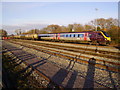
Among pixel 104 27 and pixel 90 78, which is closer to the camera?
pixel 90 78

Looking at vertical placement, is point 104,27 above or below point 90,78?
above

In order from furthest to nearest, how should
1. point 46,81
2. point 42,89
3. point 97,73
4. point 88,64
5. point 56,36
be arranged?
point 56,36
point 88,64
point 97,73
point 46,81
point 42,89

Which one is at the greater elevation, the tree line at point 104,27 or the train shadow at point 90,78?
the tree line at point 104,27

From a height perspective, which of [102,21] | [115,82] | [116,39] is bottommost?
[115,82]

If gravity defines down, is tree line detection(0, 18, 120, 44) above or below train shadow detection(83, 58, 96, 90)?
above

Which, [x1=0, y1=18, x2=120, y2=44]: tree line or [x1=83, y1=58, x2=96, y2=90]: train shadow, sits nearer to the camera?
[x1=83, y1=58, x2=96, y2=90]: train shadow

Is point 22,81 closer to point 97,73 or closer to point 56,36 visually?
point 97,73

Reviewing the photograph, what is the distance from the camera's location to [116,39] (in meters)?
20.4

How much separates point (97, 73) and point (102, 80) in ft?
2.71

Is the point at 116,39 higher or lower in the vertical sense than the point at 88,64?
higher

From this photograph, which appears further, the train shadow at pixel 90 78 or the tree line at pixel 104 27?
the tree line at pixel 104 27

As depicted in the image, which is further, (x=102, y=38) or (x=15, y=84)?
(x=102, y=38)

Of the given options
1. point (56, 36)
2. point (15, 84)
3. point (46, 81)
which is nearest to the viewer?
point (15, 84)

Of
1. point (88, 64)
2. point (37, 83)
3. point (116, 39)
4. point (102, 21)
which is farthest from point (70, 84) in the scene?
point (102, 21)
